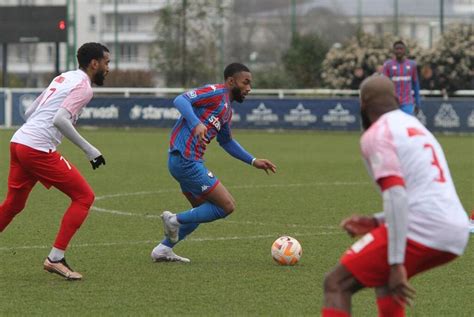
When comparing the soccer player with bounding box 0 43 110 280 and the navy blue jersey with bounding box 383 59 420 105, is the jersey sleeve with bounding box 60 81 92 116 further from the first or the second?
the navy blue jersey with bounding box 383 59 420 105

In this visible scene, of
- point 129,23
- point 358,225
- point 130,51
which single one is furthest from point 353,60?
point 129,23

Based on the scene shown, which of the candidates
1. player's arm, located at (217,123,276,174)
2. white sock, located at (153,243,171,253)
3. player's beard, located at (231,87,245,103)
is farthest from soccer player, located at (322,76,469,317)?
white sock, located at (153,243,171,253)

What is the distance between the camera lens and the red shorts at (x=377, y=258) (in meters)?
5.37

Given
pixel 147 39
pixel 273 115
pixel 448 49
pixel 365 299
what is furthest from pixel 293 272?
pixel 147 39

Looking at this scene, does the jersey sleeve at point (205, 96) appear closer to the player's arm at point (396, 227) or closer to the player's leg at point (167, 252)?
the player's leg at point (167, 252)

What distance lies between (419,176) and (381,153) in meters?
0.22

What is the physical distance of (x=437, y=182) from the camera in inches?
211

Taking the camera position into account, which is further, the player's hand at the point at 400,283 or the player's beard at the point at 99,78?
the player's beard at the point at 99,78

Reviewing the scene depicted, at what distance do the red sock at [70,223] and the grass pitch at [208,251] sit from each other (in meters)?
0.32

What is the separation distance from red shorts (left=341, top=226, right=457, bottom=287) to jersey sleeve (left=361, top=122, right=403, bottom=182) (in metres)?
0.31

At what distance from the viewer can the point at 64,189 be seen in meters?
8.97

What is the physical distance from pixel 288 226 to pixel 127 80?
31225mm

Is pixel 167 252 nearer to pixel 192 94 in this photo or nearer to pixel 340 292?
pixel 192 94

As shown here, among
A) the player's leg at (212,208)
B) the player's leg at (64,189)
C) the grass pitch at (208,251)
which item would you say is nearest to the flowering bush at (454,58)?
the grass pitch at (208,251)
